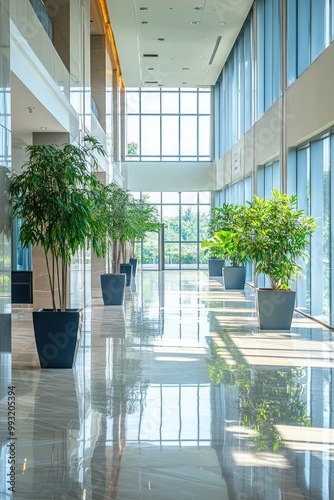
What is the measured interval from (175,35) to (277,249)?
13465 mm

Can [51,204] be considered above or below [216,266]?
above

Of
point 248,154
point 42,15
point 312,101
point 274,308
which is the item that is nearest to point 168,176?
point 248,154

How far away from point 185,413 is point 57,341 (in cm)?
278

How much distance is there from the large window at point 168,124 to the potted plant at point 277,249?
2455 cm

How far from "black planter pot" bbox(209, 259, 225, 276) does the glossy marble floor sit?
16957 mm

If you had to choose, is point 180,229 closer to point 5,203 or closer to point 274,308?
point 274,308

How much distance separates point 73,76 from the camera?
51.1 feet

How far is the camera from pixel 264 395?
25.4ft

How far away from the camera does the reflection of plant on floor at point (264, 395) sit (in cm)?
637

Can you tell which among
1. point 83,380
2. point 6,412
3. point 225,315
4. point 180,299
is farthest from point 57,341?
point 180,299

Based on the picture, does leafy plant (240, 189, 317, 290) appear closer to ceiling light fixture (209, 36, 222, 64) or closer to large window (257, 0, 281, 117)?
large window (257, 0, 281, 117)

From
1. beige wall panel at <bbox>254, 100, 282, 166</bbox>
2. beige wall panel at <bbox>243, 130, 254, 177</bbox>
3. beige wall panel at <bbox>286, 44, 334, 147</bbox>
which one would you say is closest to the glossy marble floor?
beige wall panel at <bbox>286, 44, 334, 147</bbox>

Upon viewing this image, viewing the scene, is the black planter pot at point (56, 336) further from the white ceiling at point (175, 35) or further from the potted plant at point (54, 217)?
the white ceiling at point (175, 35)

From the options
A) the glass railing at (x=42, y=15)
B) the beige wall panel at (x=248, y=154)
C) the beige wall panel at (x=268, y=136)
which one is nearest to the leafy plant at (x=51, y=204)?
the glass railing at (x=42, y=15)
